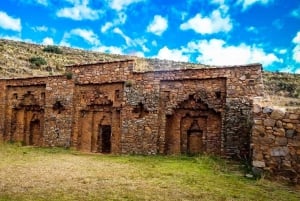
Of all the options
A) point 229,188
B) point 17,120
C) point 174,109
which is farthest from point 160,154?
point 17,120

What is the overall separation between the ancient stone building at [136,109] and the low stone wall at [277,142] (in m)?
3.58

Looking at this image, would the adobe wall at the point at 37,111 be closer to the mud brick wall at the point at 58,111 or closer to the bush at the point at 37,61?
the mud brick wall at the point at 58,111

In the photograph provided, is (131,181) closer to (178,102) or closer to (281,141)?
(281,141)

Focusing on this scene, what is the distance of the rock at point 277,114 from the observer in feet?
35.8

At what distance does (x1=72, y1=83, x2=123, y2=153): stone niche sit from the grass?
3.77m

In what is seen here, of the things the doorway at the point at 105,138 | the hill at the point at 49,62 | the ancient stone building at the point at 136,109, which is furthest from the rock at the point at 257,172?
the hill at the point at 49,62

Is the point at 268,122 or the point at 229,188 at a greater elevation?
the point at 268,122

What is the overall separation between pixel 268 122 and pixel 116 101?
928 cm

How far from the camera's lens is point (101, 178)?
36.3 feet

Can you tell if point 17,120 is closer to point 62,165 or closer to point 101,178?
point 62,165

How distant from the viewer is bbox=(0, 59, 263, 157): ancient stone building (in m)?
15.4

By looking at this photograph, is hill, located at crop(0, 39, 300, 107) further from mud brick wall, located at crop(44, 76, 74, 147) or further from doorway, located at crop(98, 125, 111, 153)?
doorway, located at crop(98, 125, 111, 153)

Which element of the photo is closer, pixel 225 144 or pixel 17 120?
pixel 225 144

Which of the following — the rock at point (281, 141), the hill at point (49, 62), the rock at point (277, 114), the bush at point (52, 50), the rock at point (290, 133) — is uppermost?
the bush at point (52, 50)
